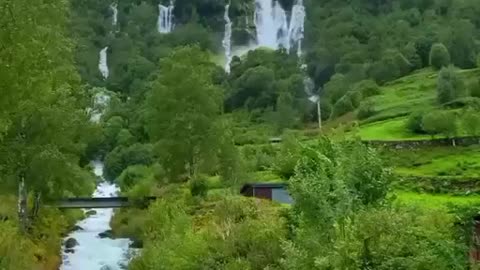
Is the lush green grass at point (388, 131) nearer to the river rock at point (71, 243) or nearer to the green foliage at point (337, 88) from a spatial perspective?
the river rock at point (71, 243)

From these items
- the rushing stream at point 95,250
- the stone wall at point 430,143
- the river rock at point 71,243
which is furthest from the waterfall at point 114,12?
the river rock at point 71,243

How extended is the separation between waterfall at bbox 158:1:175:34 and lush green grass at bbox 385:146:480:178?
11819cm

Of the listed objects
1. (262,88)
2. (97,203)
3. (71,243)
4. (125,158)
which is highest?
(262,88)

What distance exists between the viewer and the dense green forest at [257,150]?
79.5 feet

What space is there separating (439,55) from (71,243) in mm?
69853

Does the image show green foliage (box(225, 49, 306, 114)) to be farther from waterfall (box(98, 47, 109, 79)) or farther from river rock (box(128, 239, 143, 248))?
river rock (box(128, 239, 143, 248))

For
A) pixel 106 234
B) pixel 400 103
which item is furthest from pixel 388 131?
pixel 106 234

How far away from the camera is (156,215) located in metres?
44.2

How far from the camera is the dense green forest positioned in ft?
79.5

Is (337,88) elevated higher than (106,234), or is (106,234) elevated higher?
(337,88)

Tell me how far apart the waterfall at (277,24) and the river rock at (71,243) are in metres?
118

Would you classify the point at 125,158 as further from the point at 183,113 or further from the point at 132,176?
the point at 183,113

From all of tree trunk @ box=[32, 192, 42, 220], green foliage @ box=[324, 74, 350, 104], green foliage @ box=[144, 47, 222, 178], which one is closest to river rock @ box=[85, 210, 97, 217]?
green foliage @ box=[144, 47, 222, 178]

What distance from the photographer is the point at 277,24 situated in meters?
180
